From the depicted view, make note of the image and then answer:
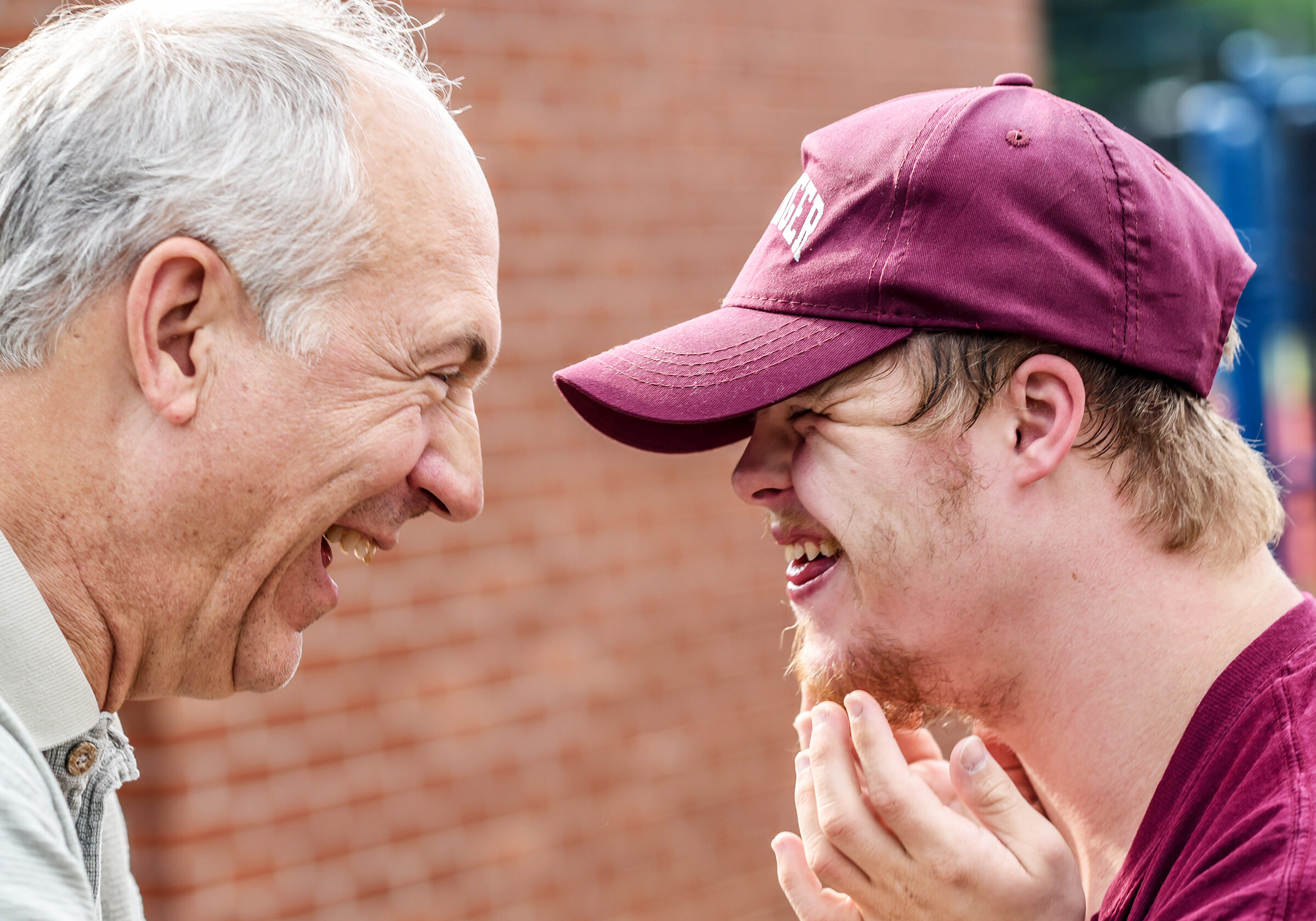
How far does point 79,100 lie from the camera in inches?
67.2

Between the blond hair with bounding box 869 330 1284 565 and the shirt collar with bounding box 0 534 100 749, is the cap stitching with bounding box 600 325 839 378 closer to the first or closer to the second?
the blond hair with bounding box 869 330 1284 565

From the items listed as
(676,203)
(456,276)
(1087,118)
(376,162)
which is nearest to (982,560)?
(1087,118)

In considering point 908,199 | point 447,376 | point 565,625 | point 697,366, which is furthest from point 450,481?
point 565,625

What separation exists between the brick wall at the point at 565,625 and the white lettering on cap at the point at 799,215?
2.17 metres

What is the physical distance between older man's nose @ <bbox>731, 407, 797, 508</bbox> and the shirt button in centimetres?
103

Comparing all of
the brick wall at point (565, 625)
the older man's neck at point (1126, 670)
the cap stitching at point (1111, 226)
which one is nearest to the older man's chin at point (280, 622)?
the older man's neck at point (1126, 670)

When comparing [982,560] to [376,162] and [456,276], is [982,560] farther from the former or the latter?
[376,162]

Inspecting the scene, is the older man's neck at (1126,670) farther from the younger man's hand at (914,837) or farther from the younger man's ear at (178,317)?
the younger man's ear at (178,317)

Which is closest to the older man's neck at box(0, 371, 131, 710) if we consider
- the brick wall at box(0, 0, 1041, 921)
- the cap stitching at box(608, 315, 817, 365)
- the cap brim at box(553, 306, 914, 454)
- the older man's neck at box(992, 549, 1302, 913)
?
the cap brim at box(553, 306, 914, 454)

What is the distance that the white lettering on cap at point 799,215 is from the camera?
2.03 meters

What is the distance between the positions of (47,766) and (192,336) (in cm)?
57

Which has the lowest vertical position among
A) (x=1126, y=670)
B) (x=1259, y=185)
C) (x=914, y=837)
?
(x=1259, y=185)

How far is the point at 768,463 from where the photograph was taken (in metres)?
2.16

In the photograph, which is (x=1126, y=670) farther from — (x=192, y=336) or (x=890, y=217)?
(x=192, y=336)
